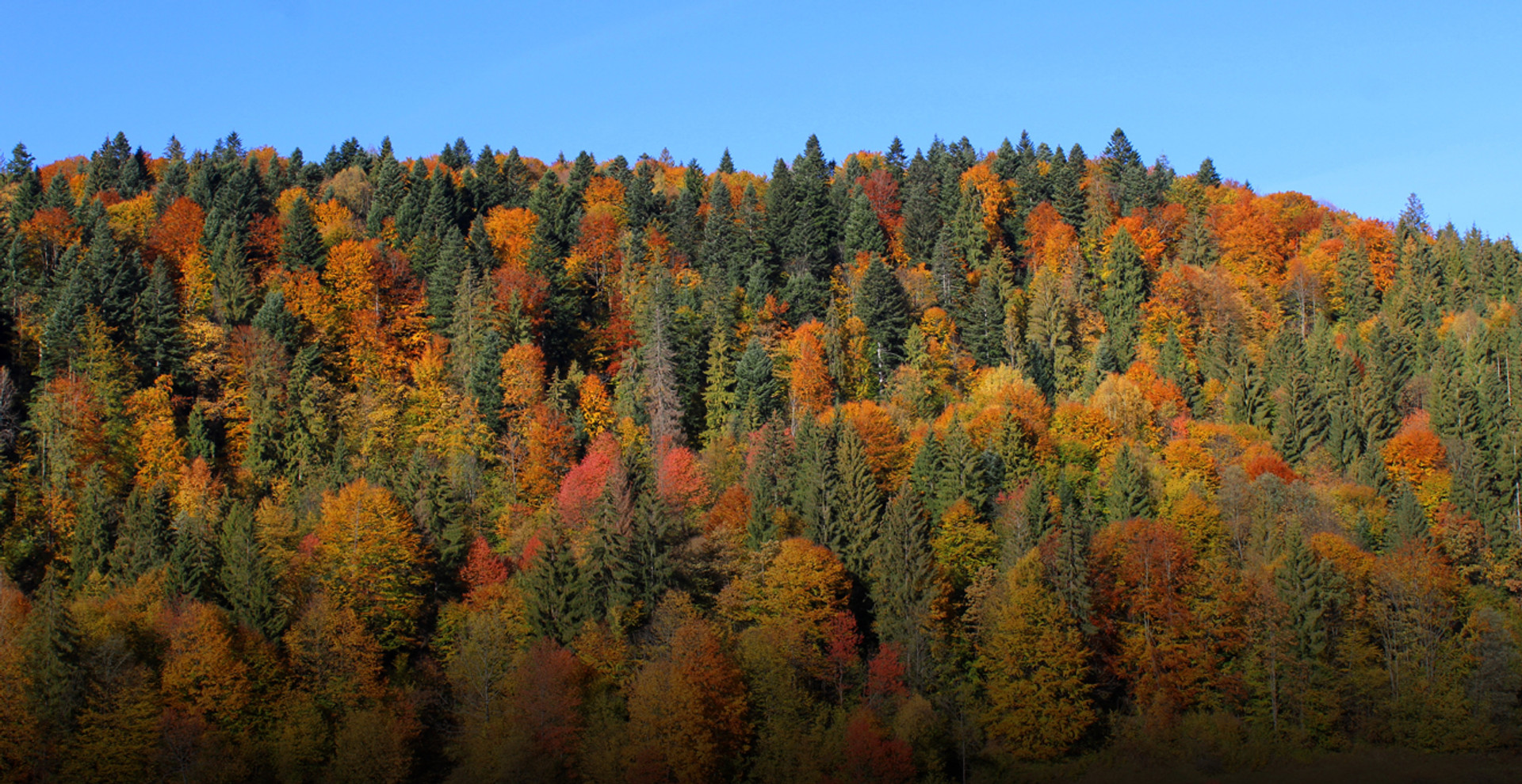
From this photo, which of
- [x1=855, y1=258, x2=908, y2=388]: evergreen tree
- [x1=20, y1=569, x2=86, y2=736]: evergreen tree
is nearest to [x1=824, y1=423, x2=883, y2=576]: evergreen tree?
[x1=855, y1=258, x2=908, y2=388]: evergreen tree

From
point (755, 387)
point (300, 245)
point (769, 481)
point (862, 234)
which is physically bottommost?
point (769, 481)

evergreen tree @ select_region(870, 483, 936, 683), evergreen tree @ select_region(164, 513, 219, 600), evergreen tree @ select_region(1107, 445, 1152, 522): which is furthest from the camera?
evergreen tree @ select_region(1107, 445, 1152, 522)

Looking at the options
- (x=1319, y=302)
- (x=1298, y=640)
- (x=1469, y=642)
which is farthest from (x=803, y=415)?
(x=1319, y=302)

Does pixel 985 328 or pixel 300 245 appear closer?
pixel 985 328

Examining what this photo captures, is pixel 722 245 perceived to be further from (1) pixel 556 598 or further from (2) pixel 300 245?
(1) pixel 556 598

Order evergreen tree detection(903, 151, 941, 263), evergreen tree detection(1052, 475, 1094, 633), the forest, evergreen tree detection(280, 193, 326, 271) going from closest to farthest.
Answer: the forest
evergreen tree detection(1052, 475, 1094, 633)
evergreen tree detection(280, 193, 326, 271)
evergreen tree detection(903, 151, 941, 263)

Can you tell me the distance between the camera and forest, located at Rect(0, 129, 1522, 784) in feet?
191

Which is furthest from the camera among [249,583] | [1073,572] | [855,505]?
[855,505]

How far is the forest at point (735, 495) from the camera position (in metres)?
58.2

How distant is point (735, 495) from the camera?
72.1 m

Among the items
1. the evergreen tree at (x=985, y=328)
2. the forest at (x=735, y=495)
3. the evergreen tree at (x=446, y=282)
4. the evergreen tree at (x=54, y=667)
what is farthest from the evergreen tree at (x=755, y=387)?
the evergreen tree at (x=54, y=667)

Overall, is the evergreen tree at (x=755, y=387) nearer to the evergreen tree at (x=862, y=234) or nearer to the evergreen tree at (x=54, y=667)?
the evergreen tree at (x=862, y=234)

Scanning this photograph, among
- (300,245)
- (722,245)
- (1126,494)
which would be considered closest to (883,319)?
(722,245)

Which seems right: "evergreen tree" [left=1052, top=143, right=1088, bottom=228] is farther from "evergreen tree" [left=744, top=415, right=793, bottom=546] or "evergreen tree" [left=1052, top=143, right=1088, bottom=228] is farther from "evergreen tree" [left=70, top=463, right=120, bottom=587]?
"evergreen tree" [left=70, top=463, right=120, bottom=587]
